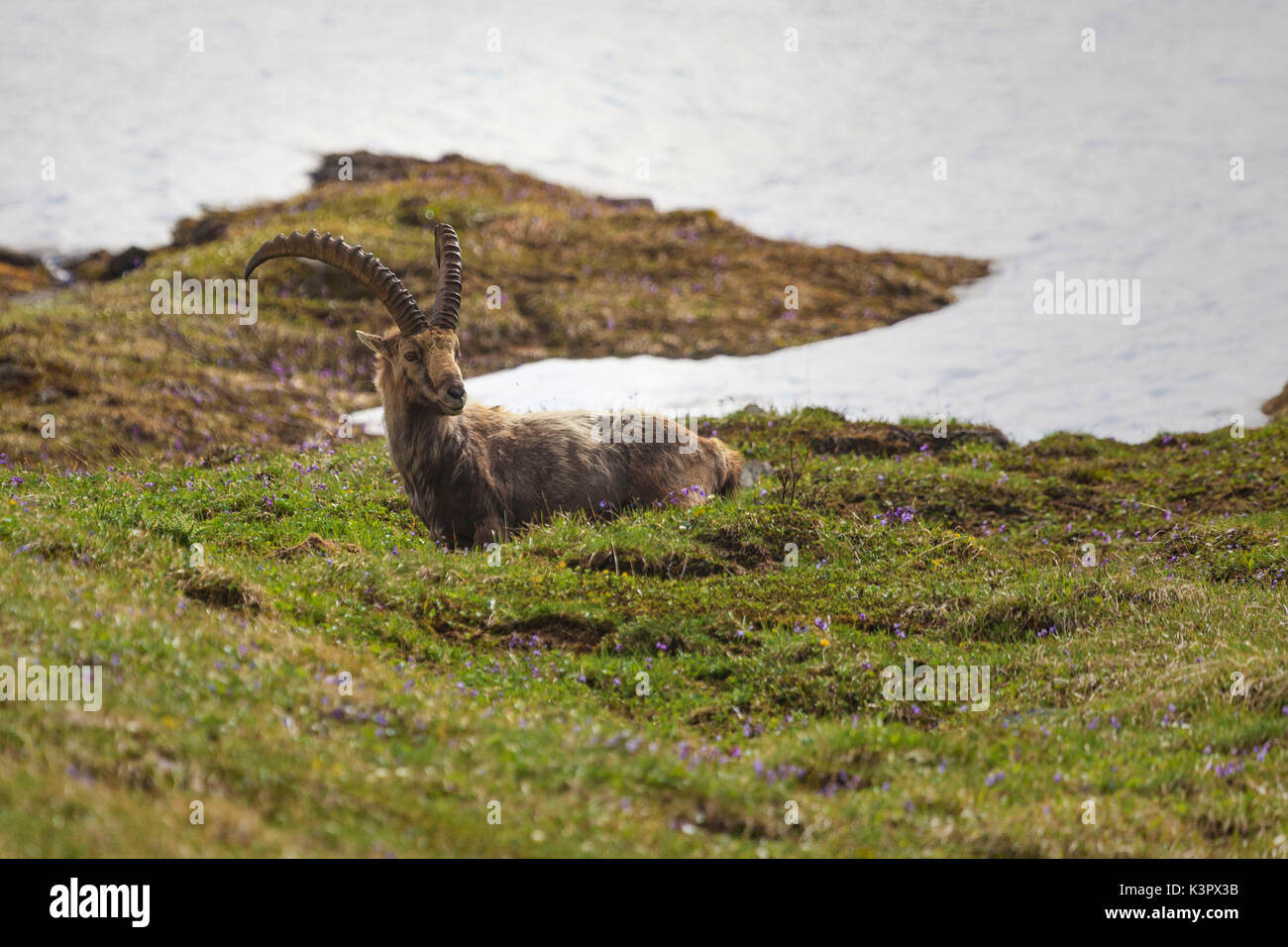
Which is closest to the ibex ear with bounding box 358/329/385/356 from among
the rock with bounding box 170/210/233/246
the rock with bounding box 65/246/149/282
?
the rock with bounding box 65/246/149/282

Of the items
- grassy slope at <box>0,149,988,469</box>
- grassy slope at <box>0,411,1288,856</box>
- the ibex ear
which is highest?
grassy slope at <box>0,149,988,469</box>

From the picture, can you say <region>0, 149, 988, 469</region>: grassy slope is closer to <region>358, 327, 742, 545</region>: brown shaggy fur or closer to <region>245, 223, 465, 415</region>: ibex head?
<region>245, 223, 465, 415</region>: ibex head

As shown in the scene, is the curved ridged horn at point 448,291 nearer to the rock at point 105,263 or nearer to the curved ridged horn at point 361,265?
the curved ridged horn at point 361,265

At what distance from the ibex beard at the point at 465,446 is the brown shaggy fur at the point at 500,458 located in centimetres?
1

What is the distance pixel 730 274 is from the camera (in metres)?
36.9

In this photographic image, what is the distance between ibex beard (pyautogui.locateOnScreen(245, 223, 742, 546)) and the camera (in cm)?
1333

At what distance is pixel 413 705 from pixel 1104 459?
14.9 meters

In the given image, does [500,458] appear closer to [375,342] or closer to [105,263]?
[375,342]

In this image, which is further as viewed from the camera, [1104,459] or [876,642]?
[1104,459]

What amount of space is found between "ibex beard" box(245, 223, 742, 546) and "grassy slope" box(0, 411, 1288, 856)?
34.5 inches
